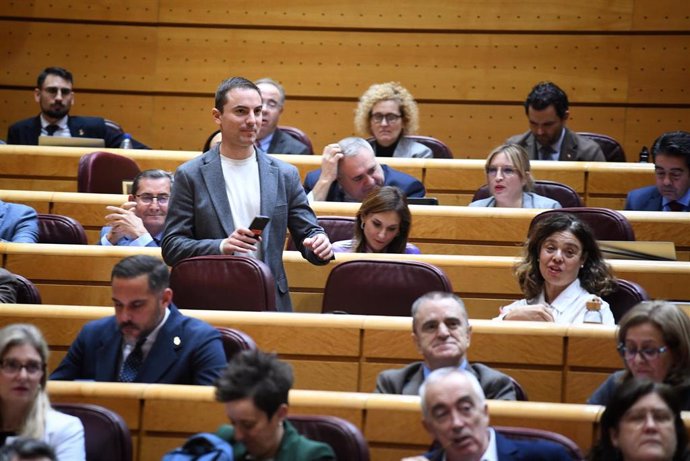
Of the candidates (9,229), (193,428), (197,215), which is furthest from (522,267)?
(9,229)

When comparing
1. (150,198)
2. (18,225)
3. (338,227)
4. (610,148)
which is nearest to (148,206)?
(150,198)

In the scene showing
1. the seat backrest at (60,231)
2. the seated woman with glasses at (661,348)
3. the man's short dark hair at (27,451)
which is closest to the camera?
the man's short dark hair at (27,451)

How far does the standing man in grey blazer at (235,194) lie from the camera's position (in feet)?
11.5

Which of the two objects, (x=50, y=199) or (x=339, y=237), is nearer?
(x=339, y=237)

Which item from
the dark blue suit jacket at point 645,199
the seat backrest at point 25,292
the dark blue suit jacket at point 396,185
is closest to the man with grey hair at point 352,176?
the dark blue suit jacket at point 396,185

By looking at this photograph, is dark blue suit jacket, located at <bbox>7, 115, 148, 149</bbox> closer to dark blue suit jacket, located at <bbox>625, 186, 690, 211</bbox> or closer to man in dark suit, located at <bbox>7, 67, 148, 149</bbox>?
man in dark suit, located at <bbox>7, 67, 148, 149</bbox>

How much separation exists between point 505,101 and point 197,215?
3.28 metres

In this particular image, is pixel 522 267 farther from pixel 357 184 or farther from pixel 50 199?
pixel 50 199

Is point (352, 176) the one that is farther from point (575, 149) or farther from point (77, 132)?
point (77, 132)

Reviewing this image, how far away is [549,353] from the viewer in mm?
3143

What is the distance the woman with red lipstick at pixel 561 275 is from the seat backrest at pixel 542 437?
0.83 metres

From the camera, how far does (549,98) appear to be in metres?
5.19

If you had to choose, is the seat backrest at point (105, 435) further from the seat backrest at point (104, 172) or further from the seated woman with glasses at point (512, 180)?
the seat backrest at point (104, 172)

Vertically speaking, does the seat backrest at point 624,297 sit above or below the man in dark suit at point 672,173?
below
